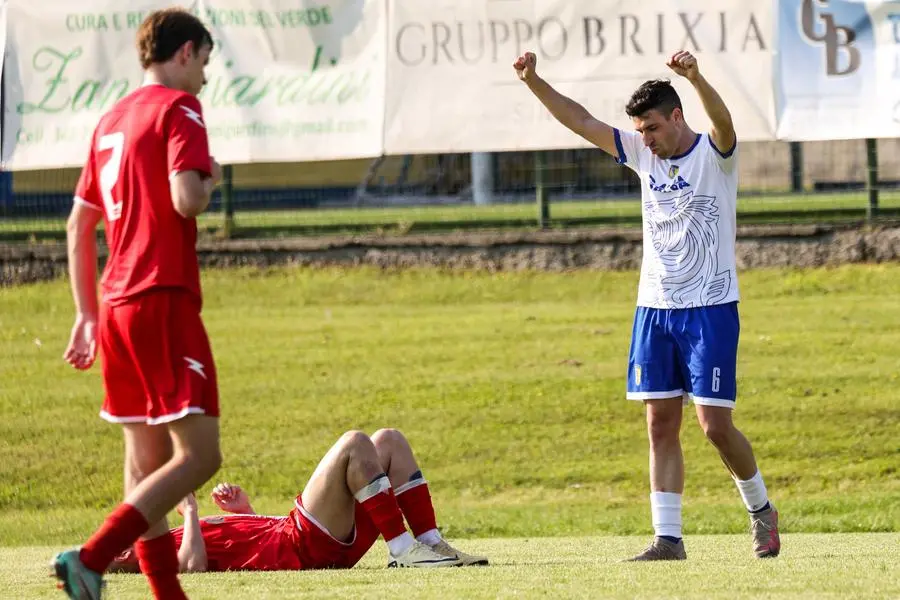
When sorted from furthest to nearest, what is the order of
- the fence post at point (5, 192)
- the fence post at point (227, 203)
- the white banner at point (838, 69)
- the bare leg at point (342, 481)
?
1. the fence post at point (5, 192)
2. the fence post at point (227, 203)
3. the white banner at point (838, 69)
4. the bare leg at point (342, 481)

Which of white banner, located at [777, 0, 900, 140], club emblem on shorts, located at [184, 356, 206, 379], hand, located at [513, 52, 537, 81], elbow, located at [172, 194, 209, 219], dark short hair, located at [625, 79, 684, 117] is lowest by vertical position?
club emblem on shorts, located at [184, 356, 206, 379]

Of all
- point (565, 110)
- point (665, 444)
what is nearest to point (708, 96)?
point (565, 110)

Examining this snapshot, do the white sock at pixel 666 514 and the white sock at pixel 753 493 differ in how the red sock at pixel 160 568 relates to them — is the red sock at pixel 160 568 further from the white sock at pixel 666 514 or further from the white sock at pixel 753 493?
the white sock at pixel 753 493

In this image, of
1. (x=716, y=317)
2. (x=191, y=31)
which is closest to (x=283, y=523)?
(x=716, y=317)

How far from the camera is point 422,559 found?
6422mm

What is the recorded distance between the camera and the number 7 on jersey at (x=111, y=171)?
477 cm

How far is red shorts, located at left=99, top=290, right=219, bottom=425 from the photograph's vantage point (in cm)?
465

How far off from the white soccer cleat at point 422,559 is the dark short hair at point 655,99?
1.90 m

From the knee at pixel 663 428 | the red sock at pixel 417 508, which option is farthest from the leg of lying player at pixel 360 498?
the knee at pixel 663 428

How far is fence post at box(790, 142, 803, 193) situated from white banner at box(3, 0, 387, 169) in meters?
3.85

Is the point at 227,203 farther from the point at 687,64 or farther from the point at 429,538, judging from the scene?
the point at 687,64

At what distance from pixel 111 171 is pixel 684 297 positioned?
2614 mm

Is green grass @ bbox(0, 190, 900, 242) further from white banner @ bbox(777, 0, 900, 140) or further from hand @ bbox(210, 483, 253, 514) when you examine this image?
hand @ bbox(210, 483, 253, 514)

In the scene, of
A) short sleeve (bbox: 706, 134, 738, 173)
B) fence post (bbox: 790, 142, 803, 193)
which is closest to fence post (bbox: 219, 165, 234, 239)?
fence post (bbox: 790, 142, 803, 193)
